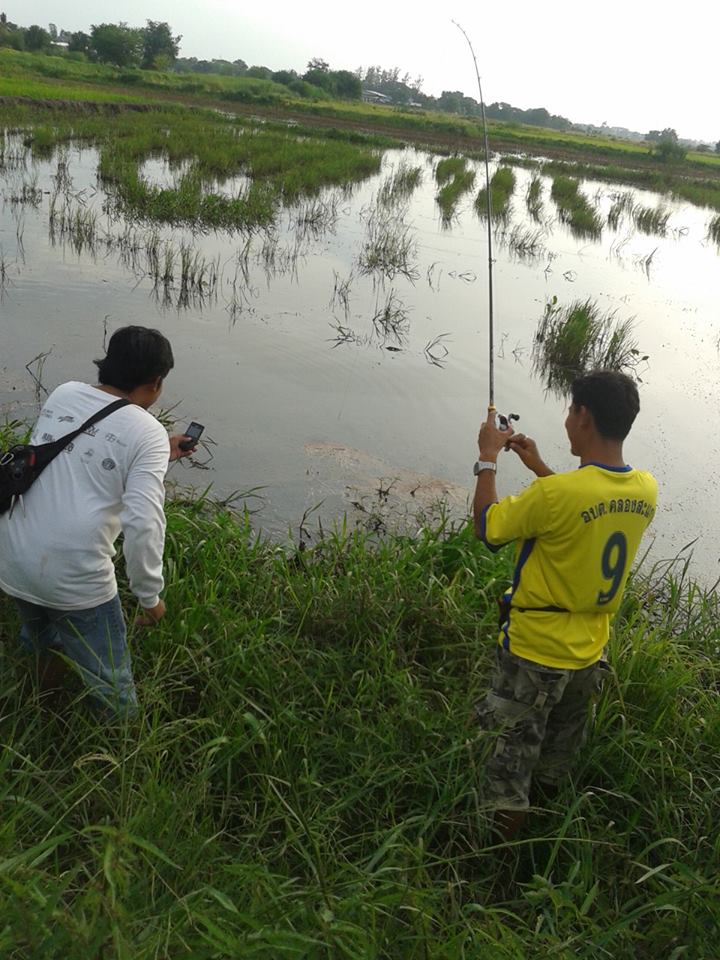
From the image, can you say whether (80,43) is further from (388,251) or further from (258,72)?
(388,251)

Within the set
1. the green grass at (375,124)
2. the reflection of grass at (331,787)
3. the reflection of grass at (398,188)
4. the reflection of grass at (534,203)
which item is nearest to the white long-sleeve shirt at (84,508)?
the reflection of grass at (331,787)

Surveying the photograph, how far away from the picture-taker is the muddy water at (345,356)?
484 centimetres

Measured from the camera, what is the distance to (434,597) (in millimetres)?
3047

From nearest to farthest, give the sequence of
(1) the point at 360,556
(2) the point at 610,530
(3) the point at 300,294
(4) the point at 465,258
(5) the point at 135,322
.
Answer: (2) the point at 610,530 < (1) the point at 360,556 < (5) the point at 135,322 < (3) the point at 300,294 < (4) the point at 465,258

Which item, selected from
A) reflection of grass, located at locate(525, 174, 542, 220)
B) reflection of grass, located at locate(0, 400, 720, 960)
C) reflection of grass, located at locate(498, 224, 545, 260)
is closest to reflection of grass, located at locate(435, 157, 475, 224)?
reflection of grass, located at locate(498, 224, 545, 260)

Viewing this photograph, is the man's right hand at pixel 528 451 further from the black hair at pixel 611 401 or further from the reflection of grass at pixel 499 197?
the reflection of grass at pixel 499 197

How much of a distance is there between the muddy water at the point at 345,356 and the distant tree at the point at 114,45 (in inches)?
1703

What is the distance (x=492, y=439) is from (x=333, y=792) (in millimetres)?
1109

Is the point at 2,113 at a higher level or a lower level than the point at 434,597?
higher

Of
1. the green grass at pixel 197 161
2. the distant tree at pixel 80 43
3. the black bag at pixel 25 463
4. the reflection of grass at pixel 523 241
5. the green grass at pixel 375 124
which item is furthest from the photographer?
the distant tree at pixel 80 43

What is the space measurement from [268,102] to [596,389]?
140ft

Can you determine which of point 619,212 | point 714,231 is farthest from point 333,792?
point 714,231

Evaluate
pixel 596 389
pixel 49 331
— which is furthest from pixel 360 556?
pixel 49 331

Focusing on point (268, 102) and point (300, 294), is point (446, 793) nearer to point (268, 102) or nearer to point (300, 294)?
point (300, 294)
